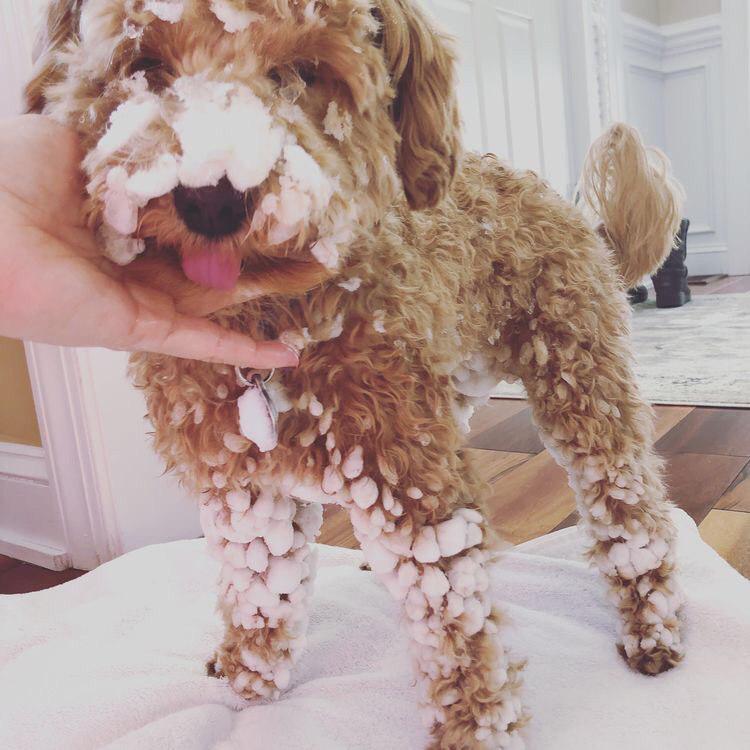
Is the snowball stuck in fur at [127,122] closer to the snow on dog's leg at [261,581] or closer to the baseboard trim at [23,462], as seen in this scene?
the snow on dog's leg at [261,581]

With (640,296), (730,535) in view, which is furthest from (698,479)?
(640,296)

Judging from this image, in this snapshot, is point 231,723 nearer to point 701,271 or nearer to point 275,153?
point 275,153

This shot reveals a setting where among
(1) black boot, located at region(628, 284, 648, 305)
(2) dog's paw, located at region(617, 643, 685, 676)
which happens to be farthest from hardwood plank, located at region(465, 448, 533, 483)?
(1) black boot, located at region(628, 284, 648, 305)

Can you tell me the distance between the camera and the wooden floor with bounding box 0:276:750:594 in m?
1.67

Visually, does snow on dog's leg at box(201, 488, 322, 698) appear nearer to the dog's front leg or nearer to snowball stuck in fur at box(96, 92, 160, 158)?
the dog's front leg

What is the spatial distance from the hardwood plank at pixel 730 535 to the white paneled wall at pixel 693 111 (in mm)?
3911

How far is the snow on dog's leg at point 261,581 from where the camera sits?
99 cm

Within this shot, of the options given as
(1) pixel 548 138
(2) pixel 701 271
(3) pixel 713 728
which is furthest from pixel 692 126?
(3) pixel 713 728

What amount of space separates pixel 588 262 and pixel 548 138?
2.36 meters

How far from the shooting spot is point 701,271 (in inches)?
215

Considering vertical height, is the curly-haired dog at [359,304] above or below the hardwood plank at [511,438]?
above

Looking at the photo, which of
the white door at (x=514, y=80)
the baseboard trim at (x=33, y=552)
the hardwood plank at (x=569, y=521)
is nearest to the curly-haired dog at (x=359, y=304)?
the hardwood plank at (x=569, y=521)

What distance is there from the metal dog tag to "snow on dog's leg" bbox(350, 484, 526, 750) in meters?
0.12

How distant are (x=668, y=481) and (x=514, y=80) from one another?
1.99 meters
